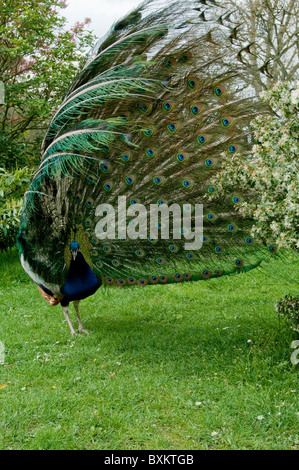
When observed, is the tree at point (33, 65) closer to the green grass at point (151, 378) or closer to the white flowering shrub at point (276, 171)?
the green grass at point (151, 378)

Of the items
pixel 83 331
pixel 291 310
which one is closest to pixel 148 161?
pixel 291 310

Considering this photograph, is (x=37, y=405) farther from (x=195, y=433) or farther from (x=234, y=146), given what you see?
(x=234, y=146)

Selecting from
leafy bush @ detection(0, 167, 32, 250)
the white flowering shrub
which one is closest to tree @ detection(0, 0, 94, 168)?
leafy bush @ detection(0, 167, 32, 250)

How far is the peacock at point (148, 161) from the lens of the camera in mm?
3736

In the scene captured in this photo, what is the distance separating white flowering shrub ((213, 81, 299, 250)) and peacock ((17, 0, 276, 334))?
300 mm

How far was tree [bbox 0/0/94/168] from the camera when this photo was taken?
8.30 m

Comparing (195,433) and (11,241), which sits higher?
(11,241)

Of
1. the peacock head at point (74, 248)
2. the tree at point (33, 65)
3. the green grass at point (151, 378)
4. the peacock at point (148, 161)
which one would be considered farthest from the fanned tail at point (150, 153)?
the tree at point (33, 65)

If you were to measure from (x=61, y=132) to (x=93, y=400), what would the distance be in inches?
87.5

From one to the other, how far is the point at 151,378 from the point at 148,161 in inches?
75.2

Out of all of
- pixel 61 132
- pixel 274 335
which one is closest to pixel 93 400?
pixel 274 335

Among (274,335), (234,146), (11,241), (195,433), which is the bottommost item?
(195,433)

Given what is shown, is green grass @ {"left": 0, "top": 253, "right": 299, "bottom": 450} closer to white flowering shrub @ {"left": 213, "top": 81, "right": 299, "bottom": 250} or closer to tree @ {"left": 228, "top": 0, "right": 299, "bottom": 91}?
white flowering shrub @ {"left": 213, "top": 81, "right": 299, "bottom": 250}

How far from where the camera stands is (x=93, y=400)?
11.5ft
